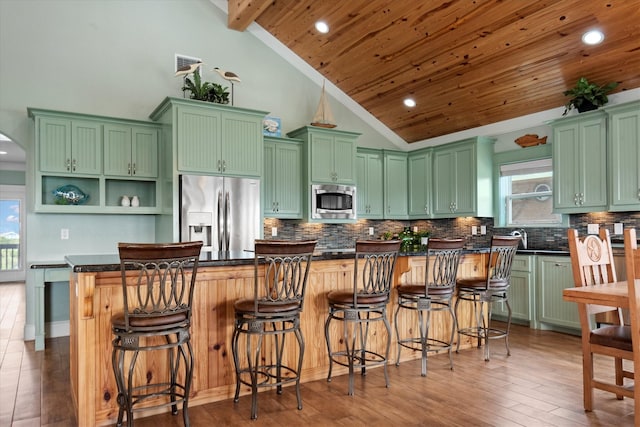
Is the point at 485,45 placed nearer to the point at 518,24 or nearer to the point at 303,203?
the point at 518,24

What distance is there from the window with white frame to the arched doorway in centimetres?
960

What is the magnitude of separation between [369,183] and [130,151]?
137 inches

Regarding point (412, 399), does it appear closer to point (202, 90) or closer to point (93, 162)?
point (202, 90)

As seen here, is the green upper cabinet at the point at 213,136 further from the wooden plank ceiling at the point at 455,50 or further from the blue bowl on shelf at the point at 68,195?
the wooden plank ceiling at the point at 455,50

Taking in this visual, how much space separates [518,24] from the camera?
4402mm

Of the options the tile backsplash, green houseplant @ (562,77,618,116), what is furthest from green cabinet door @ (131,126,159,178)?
green houseplant @ (562,77,618,116)

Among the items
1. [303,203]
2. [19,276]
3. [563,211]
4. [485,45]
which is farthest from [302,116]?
[19,276]

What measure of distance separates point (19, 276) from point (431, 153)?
9083 millimetres

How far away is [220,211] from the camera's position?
4.99 m

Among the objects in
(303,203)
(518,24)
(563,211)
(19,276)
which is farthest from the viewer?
(19,276)

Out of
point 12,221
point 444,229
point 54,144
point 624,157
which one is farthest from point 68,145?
point 12,221

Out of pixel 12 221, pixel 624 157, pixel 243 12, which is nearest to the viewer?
pixel 624 157

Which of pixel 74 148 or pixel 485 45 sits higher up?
pixel 485 45

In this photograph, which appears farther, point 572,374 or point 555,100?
point 555,100
